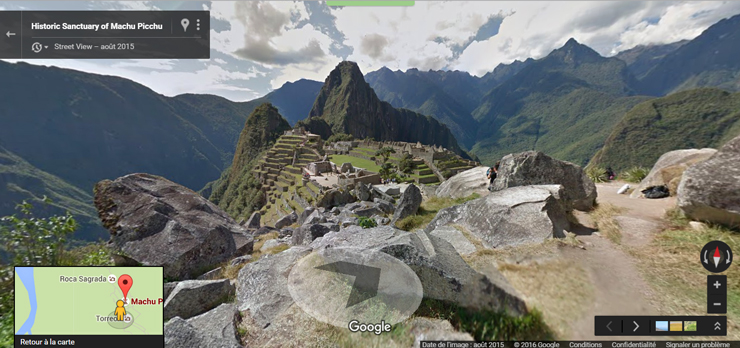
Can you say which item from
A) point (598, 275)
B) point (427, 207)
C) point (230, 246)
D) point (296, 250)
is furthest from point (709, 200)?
point (230, 246)

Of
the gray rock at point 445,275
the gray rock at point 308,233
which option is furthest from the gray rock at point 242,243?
the gray rock at point 445,275

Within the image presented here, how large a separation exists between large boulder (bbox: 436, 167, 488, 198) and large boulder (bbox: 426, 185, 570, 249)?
597cm

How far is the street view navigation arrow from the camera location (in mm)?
4594

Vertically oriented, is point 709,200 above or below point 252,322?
above

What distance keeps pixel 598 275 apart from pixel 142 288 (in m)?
8.00

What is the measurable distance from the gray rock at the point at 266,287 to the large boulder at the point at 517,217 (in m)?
5.09

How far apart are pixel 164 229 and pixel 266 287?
4.44 meters

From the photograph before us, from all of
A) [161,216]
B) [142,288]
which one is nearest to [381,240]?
[142,288]

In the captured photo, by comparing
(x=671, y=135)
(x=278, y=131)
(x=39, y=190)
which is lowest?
(x=39, y=190)

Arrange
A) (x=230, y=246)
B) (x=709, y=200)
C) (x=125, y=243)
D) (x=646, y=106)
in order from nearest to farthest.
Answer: (x=709, y=200)
(x=125, y=243)
(x=230, y=246)
(x=646, y=106)

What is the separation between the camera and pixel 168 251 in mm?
7266

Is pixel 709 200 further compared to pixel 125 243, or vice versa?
pixel 125 243

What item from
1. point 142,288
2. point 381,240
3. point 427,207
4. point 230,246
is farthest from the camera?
point 427,207

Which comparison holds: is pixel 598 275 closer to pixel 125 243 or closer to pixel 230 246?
pixel 230 246
